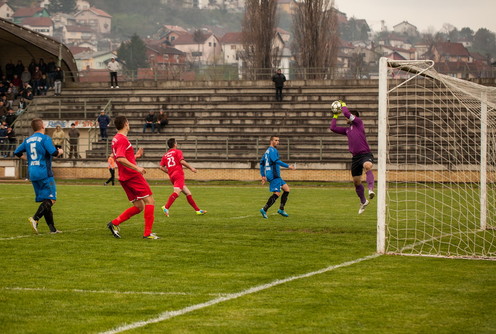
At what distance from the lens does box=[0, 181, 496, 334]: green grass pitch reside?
7812 millimetres

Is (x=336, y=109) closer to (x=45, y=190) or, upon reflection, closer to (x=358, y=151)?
(x=358, y=151)

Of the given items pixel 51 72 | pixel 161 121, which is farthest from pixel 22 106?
pixel 161 121

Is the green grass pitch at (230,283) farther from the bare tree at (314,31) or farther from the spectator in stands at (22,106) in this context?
the bare tree at (314,31)

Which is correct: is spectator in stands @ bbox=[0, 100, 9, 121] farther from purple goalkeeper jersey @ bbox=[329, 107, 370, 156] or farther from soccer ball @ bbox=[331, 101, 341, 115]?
soccer ball @ bbox=[331, 101, 341, 115]

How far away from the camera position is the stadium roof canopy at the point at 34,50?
46.7m

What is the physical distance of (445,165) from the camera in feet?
109

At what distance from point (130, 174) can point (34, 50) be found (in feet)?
127

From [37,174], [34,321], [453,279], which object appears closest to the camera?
[34,321]

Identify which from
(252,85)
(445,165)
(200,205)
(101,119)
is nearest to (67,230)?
(200,205)

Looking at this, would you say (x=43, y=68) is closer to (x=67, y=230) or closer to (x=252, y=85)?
(x=252, y=85)

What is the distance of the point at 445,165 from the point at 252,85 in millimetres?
16486

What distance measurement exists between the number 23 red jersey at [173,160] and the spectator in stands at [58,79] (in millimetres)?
27770

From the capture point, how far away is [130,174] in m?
13.9

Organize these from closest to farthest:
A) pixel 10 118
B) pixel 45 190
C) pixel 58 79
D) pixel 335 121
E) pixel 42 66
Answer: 1. pixel 45 190
2. pixel 335 121
3. pixel 10 118
4. pixel 58 79
5. pixel 42 66
